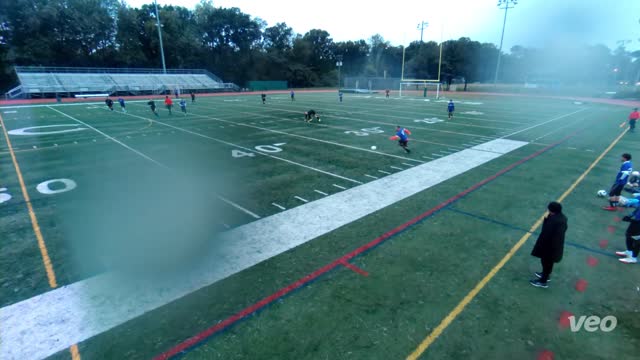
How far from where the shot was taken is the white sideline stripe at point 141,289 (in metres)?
4.51

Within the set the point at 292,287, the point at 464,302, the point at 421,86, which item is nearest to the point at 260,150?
the point at 292,287

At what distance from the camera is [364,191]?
10.0 m

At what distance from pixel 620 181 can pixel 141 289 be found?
38.8 feet

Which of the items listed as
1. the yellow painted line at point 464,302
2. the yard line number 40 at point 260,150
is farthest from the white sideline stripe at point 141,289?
the yard line number 40 at point 260,150

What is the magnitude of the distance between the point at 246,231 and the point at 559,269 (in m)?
6.51

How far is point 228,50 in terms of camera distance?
84125 millimetres

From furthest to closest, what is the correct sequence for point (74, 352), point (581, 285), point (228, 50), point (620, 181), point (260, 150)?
point (228, 50), point (260, 150), point (620, 181), point (581, 285), point (74, 352)

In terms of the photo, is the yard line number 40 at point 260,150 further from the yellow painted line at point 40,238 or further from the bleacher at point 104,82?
the bleacher at point 104,82

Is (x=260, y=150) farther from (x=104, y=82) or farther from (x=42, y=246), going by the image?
(x=104, y=82)

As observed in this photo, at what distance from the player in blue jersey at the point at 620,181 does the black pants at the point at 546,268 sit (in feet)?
17.4

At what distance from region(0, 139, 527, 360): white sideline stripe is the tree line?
1781 inches

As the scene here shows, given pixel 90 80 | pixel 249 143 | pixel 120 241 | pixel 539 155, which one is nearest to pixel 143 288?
pixel 120 241

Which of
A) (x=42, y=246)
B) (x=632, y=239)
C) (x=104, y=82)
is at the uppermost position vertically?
(x=104, y=82)

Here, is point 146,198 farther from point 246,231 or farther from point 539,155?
point 539,155
